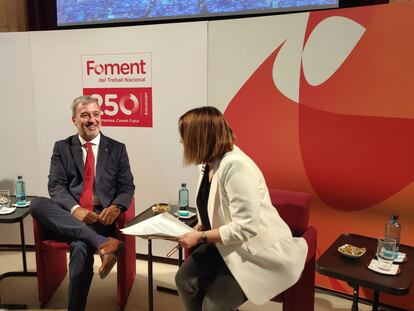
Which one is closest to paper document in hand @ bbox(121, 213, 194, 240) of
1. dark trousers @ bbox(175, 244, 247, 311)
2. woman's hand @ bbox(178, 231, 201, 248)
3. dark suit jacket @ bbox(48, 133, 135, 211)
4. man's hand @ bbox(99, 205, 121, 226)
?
woman's hand @ bbox(178, 231, 201, 248)

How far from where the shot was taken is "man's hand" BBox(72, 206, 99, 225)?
2.41 meters

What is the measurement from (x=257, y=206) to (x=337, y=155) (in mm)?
1059

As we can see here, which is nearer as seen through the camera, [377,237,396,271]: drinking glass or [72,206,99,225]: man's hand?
[377,237,396,271]: drinking glass

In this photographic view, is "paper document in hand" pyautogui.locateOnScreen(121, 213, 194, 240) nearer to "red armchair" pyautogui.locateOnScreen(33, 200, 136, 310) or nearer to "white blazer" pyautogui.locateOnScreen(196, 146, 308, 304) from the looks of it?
"white blazer" pyautogui.locateOnScreen(196, 146, 308, 304)

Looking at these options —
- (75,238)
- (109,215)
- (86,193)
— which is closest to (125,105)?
(86,193)

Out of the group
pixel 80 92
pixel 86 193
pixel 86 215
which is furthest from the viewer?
pixel 80 92

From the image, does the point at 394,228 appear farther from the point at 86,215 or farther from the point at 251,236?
the point at 86,215

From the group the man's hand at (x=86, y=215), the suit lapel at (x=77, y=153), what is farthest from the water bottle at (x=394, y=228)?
the suit lapel at (x=77, y=153)

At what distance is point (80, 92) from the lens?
127 inches

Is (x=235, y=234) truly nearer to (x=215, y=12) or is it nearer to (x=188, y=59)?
(x=188, y=59)

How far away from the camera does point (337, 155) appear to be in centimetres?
254

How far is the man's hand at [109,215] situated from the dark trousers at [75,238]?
0.08 m

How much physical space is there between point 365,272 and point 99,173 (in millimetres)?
1740

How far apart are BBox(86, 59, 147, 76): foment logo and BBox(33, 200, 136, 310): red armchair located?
108 centimetres
